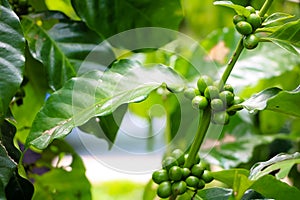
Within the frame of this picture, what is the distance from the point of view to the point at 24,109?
88 centimetres

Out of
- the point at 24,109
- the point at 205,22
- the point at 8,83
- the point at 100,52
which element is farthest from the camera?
the point at 205,22

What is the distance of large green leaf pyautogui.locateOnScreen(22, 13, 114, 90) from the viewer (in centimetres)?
74

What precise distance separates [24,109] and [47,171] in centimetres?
12

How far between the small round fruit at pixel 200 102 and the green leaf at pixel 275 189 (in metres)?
0.09

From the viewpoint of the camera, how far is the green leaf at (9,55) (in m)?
0.56

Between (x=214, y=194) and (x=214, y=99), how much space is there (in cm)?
12

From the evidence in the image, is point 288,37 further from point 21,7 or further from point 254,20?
point 21,7

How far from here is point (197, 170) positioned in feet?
2.03

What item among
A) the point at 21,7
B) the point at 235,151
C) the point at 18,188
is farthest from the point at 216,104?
the point at 235,151

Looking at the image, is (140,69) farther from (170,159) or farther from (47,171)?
(47,171)

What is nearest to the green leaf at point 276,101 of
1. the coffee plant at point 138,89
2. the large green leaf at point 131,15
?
the coffee plant at point 138,89

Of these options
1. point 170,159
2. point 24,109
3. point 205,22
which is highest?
point 170,159

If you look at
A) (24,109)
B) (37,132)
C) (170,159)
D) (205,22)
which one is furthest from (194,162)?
(205,22)

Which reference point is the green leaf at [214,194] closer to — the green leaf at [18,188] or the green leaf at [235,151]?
the green leaf at [18,188]
